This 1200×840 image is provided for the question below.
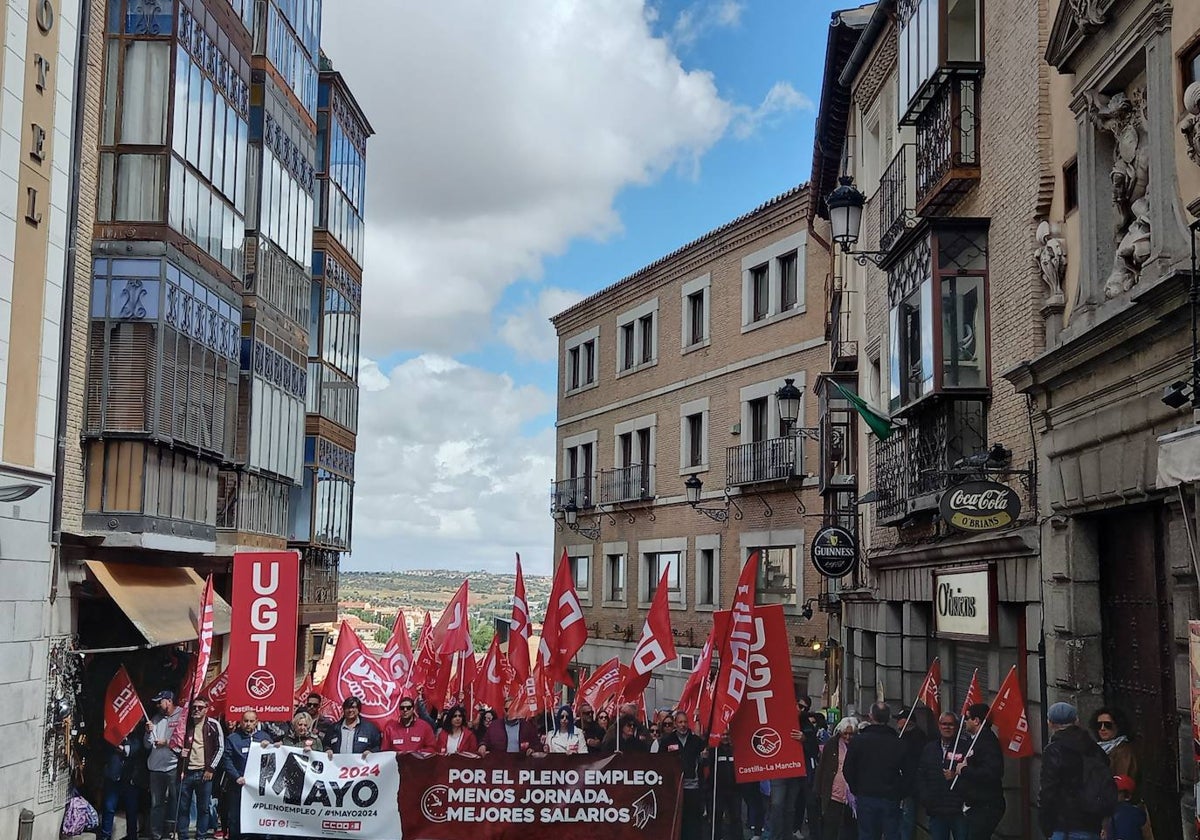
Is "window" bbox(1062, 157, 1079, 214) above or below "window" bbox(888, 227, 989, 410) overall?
above

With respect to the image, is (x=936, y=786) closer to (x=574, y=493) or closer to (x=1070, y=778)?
(x=1070, y=778)

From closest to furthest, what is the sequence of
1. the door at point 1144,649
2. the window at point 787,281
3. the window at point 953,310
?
the door at point 1144,649, the window at point 953,310, the window at point 787,281

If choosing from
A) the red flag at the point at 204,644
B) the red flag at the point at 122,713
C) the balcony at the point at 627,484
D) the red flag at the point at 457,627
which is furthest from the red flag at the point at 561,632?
the balcony at the point at 627,484

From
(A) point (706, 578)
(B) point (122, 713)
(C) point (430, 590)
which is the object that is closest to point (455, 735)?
(B) point (122, 713)

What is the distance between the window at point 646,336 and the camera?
37.4 m

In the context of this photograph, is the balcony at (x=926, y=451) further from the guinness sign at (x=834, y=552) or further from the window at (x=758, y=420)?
the window at (x=758, y=420)

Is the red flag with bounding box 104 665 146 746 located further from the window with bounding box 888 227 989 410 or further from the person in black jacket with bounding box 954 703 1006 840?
the window with bounding box 888 227 989 410

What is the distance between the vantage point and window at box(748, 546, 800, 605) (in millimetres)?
29828

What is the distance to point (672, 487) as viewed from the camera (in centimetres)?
3562

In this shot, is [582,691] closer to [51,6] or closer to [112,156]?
[112,156]

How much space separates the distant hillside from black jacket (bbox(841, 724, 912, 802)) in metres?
112

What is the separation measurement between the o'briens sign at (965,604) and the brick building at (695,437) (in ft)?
35.1

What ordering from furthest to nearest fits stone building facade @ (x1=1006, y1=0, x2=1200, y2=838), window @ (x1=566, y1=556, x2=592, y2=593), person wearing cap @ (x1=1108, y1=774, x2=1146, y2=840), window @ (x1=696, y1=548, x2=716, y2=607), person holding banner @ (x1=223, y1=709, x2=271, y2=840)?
window @ (x1=566, y1=556, x2=592, y2=593) < window @ (x1=696, y1=548, x2=716, y2=607) < person holding banner @ (x1=223, y1=709, x2=271, y2=840) < stone building facade @ (x1=1006, y1=0, x2=1200, y2=838) < person wearing cap @ (x1=1108, y1=774, x2=1146, y2=840)

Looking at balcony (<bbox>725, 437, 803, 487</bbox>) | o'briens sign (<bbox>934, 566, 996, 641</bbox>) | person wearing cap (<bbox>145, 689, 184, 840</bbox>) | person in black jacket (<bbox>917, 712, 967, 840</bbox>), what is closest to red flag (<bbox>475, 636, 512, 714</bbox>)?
person wearing cap (<bbox>145, 689, 184, 840</bbox>)
